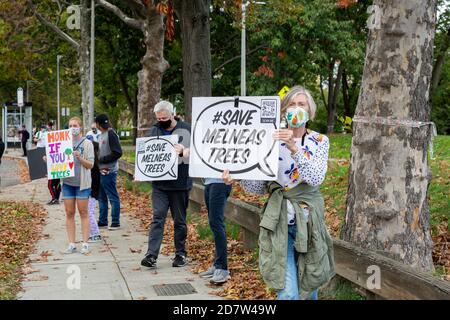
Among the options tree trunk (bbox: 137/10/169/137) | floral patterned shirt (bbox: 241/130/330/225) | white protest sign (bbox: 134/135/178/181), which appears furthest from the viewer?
tree trunk (bbox: 137/10/169/137)

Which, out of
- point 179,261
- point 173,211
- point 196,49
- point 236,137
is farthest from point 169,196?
point 196,49

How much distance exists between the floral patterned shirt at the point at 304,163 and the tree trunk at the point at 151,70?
13.6 m

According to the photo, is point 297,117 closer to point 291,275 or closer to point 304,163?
point 304,163

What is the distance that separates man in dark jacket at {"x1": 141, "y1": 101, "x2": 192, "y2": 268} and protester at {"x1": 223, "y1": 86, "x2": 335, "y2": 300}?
10.7 ft

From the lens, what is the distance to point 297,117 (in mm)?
4145

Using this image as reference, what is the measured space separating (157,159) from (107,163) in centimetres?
290

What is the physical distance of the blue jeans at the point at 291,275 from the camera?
417 centimetres

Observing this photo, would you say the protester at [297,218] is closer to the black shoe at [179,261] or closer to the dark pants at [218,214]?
the dark pants at [218,214]

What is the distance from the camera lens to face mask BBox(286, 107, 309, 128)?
4145 mm

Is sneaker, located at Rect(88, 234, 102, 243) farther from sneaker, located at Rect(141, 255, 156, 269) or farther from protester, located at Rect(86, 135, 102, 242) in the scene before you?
sneaker, located at Rect(141, 255, 156, 269)

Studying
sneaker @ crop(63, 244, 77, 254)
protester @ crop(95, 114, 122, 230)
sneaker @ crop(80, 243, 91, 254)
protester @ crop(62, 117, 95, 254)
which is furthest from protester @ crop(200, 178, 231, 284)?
protester @ crop(95, 114, 122, 230)

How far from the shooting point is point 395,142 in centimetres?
557

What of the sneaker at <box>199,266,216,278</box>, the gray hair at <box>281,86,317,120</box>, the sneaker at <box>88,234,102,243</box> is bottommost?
the sneaker at <box>88,234,102,243</box>
